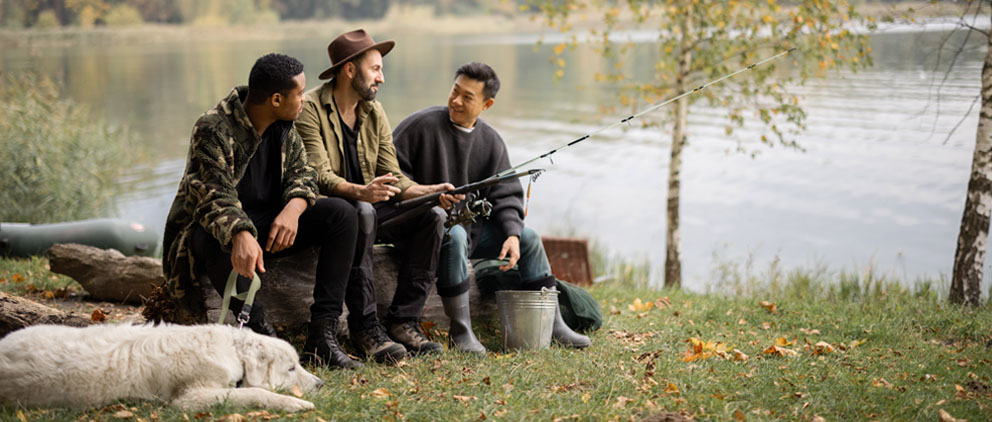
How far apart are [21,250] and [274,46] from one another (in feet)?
84.3

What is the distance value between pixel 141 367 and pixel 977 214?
5847mm

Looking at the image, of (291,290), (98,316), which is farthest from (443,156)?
(98,316)

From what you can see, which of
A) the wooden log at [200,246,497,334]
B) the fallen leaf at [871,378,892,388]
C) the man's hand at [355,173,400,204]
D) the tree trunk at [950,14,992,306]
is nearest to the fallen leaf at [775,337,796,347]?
the fallen leaf at [871,378,892,388]

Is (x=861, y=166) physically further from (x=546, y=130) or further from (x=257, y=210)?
(x=257, y=210)

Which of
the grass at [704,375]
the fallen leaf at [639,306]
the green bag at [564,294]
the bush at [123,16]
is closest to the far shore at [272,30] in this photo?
the bush at [123,16]

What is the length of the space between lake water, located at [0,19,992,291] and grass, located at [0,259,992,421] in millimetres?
2716

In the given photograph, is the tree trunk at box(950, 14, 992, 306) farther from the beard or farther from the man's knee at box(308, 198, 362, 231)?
the man's knee at box(308, 198, 362, 231)

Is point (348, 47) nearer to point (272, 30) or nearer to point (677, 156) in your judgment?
point (677, 156)

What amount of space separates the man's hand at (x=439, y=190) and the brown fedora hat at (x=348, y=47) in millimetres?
787

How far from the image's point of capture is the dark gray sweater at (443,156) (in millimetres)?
5023

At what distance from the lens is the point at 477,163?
5.17m

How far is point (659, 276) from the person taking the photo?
9906 mm

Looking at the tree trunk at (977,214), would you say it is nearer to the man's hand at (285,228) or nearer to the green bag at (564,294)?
the green bag at (564,294)

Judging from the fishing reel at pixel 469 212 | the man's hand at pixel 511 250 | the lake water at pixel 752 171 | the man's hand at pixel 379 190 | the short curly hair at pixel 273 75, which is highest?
the short curly hair at pixel 273 75
